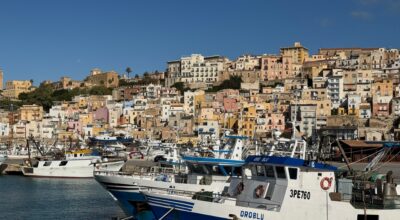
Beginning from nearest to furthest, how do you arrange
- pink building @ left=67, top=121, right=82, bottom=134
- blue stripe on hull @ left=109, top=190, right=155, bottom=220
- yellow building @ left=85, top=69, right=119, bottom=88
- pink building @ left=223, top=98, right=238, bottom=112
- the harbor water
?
1. blue stripe on hull @ left=109, top=190, right=155, bottom=220
2. the harbor water
3. pink building @ left=223, top=98, right=238, bottom=112
4. pink building @ left=67, top=121, right=82, bottom=134
5. yellow building @ left=85, top=69, right=119, bottom=88

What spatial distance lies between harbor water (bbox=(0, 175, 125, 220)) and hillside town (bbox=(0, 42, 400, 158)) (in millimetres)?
28672

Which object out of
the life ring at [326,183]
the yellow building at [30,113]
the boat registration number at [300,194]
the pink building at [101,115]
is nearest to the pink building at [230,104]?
the pink building at [101,115]

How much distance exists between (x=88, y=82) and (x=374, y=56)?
230 ft

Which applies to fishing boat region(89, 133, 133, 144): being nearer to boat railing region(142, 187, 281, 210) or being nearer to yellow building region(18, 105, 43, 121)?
yellow building region(18, 105, 43, 121)

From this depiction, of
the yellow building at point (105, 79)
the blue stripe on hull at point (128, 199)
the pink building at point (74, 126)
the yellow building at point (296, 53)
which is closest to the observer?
the blue stripe on hull at point (128, 199)

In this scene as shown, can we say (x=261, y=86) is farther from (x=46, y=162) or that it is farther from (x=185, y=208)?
(x=185, y=208)

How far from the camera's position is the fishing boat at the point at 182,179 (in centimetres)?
2717

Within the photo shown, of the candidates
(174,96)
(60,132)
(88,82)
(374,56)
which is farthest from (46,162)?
(88,82)

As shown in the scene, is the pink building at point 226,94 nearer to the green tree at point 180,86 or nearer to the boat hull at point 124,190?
the green tree at point 180,86

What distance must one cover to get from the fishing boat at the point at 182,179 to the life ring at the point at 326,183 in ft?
18.6

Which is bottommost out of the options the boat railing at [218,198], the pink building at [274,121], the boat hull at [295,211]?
the boat hull at [295,211]

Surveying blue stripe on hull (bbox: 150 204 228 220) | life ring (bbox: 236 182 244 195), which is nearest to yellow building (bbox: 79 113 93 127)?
blue stripe on hull (bbox: 150 204 228 220)

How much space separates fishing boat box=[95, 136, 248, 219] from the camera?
89.1ft

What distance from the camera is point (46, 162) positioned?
5856 centimetres
